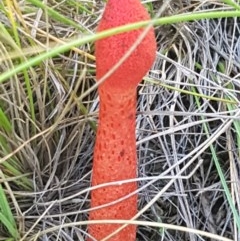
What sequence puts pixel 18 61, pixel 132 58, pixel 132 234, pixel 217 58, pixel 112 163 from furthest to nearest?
pixel 217 58 < pixel 18 61 < pixel 132 234 < pixel 112 163 < pixel 132 58

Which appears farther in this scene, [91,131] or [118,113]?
[91,131]

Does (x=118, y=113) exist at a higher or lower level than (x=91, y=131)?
higher

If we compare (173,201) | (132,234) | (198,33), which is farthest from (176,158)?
(198,33)

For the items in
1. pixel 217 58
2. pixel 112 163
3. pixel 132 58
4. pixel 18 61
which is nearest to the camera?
pixel 132 58

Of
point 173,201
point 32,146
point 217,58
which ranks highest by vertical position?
point 217,58

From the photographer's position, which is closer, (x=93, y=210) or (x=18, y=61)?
(x=93, y=210)

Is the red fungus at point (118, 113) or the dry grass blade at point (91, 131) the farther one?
the dry grass blade at point (91, 131)

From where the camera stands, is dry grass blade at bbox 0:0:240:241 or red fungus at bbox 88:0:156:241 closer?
red fungus at bbox 88:0:156:241

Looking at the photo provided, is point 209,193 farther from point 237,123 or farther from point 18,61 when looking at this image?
point 18,61
